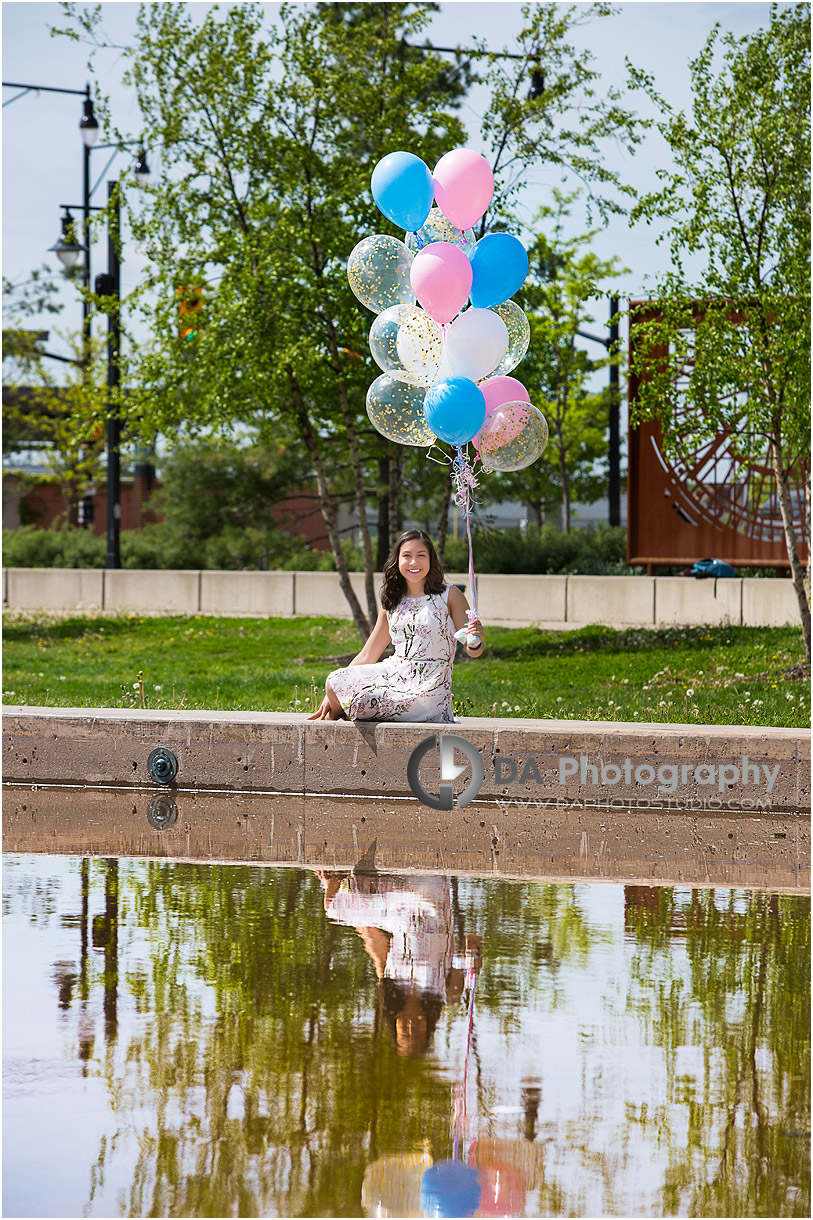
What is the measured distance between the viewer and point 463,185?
25.7 ft

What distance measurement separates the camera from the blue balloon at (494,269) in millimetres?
7941

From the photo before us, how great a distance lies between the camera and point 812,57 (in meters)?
12.7

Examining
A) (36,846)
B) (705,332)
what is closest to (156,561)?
(705,332)

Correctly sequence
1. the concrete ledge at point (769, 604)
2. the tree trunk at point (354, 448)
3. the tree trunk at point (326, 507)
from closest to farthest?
the tree trunk at point (354, 448)
the tree trunk at point (326, 507)
the concrete ledge at point (769, 604)

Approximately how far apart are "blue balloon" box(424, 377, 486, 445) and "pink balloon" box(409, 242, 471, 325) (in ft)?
1.46

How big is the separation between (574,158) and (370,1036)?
1304 centimetres

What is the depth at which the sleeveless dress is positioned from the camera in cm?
806

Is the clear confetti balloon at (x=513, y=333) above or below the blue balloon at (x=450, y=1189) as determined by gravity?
above

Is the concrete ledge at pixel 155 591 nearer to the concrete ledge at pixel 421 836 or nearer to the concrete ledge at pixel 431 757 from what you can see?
the concrete ledge at pixel 431 757

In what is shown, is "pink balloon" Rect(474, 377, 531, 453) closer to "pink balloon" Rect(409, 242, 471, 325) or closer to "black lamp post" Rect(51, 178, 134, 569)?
"pink balloon" Rect(409, 242, 471, 325)

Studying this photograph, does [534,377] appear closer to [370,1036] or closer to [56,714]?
[56,714]

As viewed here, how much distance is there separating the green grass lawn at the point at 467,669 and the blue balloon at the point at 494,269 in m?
3.03

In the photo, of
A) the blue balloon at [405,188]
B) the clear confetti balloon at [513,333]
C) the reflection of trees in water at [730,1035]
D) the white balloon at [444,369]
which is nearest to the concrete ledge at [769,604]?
the clear confetti balloon at [513,333]

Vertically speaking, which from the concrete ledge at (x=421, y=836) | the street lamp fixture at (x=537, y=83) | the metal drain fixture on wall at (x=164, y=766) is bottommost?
the concrete ledge at (x=421, y=836)
